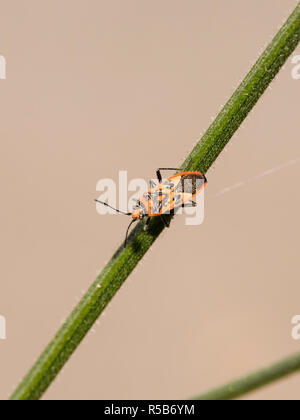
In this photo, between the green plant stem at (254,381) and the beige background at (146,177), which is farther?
the beige background at (146,177)

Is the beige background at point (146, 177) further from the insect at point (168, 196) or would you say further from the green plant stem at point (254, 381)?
the green plant stem at point (254, 381)

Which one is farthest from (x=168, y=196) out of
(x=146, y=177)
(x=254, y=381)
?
(x=146, y=177)

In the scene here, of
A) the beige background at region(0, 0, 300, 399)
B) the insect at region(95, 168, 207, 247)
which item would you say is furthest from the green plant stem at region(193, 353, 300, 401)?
the beige background at region(0, 0, 300, 399)

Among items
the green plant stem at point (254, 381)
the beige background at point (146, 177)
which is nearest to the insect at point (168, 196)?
the green plant stem at point (254, 381)

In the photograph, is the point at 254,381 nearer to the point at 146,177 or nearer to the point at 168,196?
the point at 168,196

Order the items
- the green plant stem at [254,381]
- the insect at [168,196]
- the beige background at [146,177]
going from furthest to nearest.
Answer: the beige background at [146,177] < the insect at [168,196] < the green plant stem at [254,381]

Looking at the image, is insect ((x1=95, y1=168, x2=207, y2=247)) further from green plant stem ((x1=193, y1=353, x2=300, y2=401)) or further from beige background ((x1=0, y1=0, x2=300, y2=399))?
beige background ((x1=0, y1=0, x2=300, y2=399))
